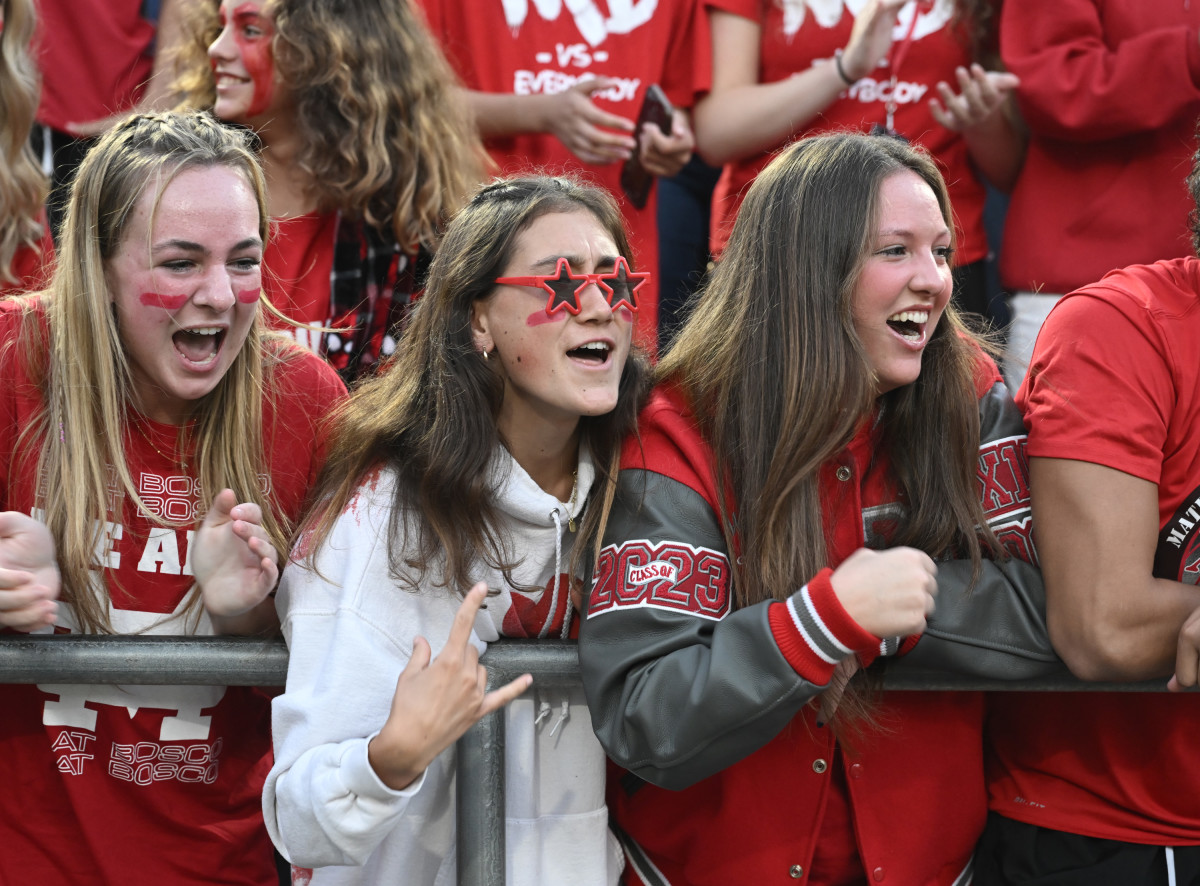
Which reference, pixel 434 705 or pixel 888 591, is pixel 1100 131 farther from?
pixel 434 705

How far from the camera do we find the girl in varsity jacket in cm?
223

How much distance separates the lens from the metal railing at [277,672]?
215cm

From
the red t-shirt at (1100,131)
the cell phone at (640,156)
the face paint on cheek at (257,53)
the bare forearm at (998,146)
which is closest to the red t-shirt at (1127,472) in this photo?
the red t-shirt at (1100,131)

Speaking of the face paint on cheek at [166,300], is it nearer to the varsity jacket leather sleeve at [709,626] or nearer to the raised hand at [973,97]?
the varsity jacket leather sleeve at [709,626]

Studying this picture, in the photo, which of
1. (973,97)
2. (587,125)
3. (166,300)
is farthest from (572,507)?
(973,97)

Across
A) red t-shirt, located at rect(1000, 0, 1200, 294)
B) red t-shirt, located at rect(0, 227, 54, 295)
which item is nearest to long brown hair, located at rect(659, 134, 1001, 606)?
red t-shirt, located at rect(1000, 0, 1200, 294)

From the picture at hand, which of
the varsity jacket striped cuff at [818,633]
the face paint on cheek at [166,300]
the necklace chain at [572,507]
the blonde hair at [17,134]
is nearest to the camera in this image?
the varsity jacket striped cuff at [818,633]

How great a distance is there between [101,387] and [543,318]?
807mm

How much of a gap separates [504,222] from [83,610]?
3.30ft

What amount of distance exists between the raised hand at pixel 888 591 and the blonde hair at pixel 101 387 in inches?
41.8

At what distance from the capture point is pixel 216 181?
8.78 ft

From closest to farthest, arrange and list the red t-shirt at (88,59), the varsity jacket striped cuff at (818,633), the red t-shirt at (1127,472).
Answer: the varsity jacket striped cuff at (818,633), the red t-shirt at (1127,472), the red t-shirt at (88,59)

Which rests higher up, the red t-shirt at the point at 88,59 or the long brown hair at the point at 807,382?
the red t-shirt at the point at 88,59

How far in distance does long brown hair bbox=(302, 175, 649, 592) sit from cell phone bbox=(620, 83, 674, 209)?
1.19 metres
